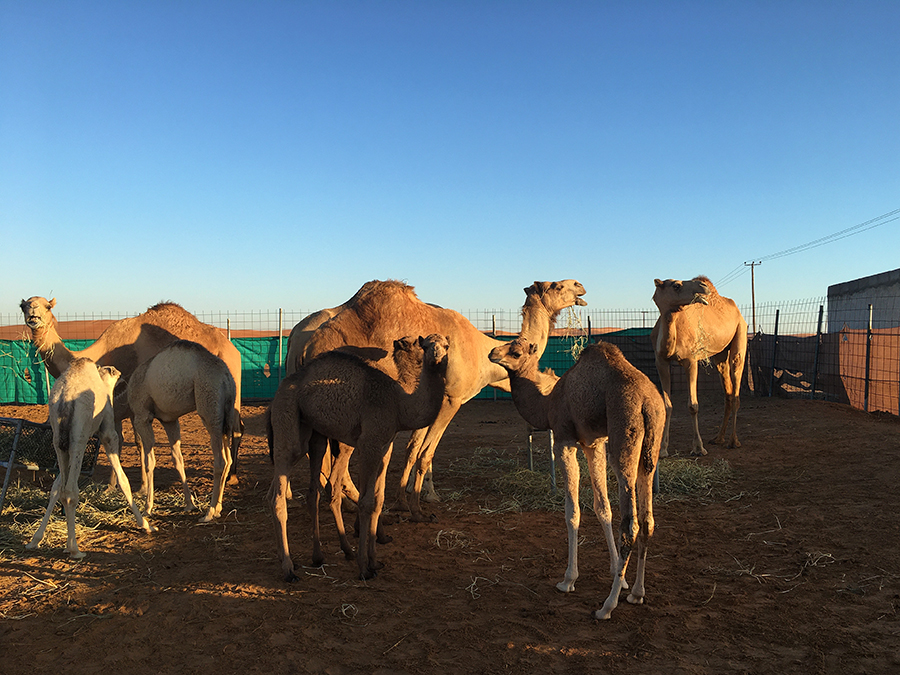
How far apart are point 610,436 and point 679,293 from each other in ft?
17.6

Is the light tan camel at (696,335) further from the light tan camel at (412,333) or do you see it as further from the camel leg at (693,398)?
the light tan camel at (412,333)

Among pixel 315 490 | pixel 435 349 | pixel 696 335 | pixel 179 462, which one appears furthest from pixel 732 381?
pixel 179 462

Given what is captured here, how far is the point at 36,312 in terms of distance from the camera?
8.05 metres

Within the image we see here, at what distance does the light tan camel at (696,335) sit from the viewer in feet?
29.5

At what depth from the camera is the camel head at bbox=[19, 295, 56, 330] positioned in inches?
314

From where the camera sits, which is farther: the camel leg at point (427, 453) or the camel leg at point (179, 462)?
the camel leg at point (179, 462)

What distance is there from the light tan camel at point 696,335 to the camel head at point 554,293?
1.64 metres

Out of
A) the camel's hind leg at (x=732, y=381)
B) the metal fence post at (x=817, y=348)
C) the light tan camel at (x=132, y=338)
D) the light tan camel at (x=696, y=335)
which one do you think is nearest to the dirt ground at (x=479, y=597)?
the light tan camel at (x=132, y=338)

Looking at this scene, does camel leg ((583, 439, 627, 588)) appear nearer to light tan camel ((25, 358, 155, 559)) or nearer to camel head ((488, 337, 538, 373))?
camel head ((488, 337, 538, 373))

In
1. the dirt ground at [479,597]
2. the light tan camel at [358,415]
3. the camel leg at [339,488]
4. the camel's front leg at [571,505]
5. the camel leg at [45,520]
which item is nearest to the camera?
the dirt ground at [479,597]

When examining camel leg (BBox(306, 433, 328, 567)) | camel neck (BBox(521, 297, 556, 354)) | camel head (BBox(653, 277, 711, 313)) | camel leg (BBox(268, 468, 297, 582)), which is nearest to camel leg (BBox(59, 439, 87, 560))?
camel leg (BBox(268, 468, 297, 582))

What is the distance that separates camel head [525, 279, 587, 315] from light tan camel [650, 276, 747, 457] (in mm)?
1640

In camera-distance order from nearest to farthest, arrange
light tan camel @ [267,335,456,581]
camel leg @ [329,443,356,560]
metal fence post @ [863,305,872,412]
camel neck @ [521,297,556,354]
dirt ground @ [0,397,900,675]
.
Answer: dirt ground @ [0,397,900,675] < light tan camel @ [267,335,456,581] < camel leg @ [329,443,356,560] < camel neck @ [521,297,556,354] < metal fence post @ [863,305,872,412]

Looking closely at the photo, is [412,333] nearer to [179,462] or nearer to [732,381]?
[179,462]
